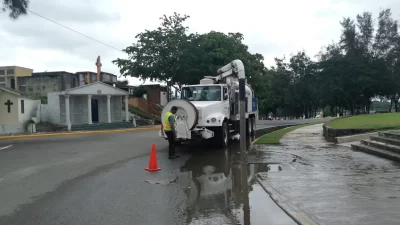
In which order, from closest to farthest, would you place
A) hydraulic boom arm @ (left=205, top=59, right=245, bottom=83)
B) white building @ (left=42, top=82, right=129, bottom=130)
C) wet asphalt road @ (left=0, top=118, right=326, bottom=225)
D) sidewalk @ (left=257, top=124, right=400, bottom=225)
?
sidewalk @ (left=257, top=124, right=400, bottom=225) → wet asphalt road @ (left=0, top=118, right=326, bottom=225) → hydraulic boom arm @ (left=205, top=59, right=245, bottom=83) → white building @ (left=42, top=82, right=129, bottom=130)

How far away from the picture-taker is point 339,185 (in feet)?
26.2

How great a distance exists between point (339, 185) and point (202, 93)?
8474 mm

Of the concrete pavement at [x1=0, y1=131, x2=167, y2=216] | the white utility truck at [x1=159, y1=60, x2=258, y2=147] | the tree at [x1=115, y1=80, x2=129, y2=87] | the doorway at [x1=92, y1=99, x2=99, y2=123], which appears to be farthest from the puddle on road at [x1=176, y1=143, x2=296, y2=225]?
the tree at [x1=115, y1=80, x2=129, y2=87]

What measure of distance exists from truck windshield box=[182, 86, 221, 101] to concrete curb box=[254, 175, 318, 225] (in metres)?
7.45

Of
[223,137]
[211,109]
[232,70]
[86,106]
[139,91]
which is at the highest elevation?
[139,91]

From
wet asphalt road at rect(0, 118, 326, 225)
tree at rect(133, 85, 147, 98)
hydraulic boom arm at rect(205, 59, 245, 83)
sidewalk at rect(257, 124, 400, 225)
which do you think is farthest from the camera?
tree at rect(133, 85, 147, 98)

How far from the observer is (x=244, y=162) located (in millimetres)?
10609

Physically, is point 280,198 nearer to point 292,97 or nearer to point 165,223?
point 165,223

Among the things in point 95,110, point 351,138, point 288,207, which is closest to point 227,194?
point 288,207

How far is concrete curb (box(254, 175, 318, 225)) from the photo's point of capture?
5.73 m

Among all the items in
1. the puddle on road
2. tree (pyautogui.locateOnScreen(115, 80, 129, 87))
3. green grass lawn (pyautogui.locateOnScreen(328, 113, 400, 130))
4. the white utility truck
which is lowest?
the puddle on road

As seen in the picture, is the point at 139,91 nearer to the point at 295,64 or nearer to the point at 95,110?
the point at 95,110

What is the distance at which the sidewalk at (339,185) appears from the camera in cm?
594

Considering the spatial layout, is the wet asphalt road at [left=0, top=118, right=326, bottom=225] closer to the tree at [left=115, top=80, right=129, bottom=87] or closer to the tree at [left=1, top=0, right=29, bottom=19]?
the tree at [left=1, top=0, right=29, bottom=19]
